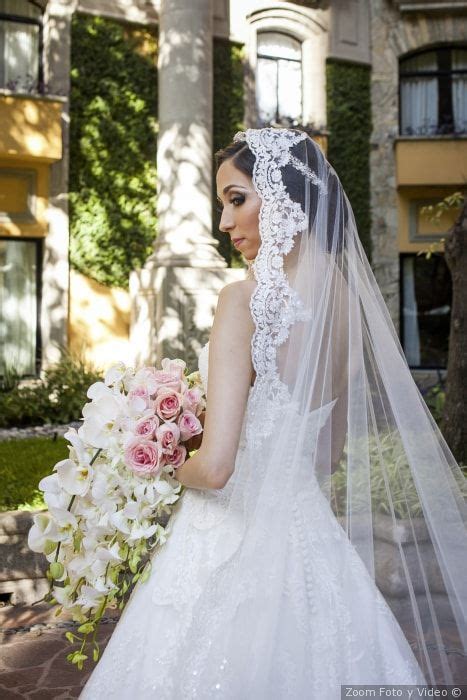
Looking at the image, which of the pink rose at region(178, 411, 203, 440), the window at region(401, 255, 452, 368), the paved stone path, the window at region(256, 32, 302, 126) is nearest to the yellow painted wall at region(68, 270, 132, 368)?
the window at region(256, 32, 302, 126)

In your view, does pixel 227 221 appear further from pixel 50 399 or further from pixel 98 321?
pixel 98 321

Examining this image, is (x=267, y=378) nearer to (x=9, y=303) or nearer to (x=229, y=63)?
(x=9, y=303)

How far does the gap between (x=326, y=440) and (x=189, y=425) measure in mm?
371

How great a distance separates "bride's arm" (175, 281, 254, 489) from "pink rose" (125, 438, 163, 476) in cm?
9

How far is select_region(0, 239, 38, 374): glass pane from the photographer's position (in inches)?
456

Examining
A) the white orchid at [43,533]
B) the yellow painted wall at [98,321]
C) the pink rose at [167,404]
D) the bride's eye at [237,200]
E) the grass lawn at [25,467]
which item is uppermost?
the yellow painted wall at [98,321]

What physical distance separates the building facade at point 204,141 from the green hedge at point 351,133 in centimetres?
2

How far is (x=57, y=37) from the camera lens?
455 inches

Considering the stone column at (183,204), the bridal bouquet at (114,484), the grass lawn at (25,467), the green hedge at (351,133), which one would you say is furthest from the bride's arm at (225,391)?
the green hedge at (351,133)

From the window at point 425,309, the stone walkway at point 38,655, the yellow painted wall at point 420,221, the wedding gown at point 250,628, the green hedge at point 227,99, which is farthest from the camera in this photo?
the window at point 425,309

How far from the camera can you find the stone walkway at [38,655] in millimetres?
3188

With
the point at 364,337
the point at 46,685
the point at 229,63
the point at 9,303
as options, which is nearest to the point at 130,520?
the point at 364,337

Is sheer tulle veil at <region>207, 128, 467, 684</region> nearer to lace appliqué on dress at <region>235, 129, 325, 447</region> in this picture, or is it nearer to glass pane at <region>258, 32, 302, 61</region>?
lace appliqué on dress at <region>235, 129, 325, 447</region>

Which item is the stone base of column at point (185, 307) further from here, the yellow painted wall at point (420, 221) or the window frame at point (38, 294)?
the yellow painted wall at point (420, 221)
